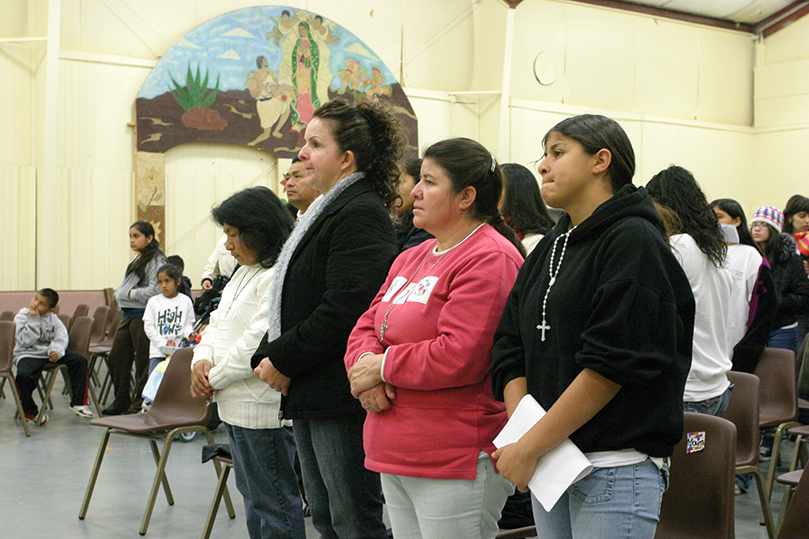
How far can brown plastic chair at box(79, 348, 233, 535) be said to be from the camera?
3408 millimetres

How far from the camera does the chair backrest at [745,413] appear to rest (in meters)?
2.79

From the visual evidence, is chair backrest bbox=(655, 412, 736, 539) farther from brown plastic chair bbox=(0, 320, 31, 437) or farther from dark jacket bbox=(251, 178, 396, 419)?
brown plastic chair bbox=(0, 320, 31, 437)

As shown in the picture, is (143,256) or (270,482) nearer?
(270,482)

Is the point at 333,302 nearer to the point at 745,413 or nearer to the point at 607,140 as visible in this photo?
the point at 607,140

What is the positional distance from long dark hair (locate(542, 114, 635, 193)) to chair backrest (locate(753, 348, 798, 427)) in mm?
2460

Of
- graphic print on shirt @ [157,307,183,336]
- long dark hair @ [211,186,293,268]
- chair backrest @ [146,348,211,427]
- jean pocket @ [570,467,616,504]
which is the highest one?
long dark hair @ [211,186,293,268]

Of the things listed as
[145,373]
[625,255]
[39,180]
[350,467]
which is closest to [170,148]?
[39,180]

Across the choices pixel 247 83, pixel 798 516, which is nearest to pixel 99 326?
pixel 247 83

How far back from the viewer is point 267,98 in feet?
31.4

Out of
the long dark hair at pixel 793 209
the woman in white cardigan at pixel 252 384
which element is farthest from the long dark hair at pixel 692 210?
the long dark hair at pixel 793 209

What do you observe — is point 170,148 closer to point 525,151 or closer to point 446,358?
point 525,151

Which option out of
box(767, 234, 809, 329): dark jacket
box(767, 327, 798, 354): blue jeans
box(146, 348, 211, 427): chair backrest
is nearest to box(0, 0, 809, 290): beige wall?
box(146, 348, 211, 427): chair backrest

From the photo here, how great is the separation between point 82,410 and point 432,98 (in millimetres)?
6686

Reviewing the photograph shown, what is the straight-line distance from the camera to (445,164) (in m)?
1.78
